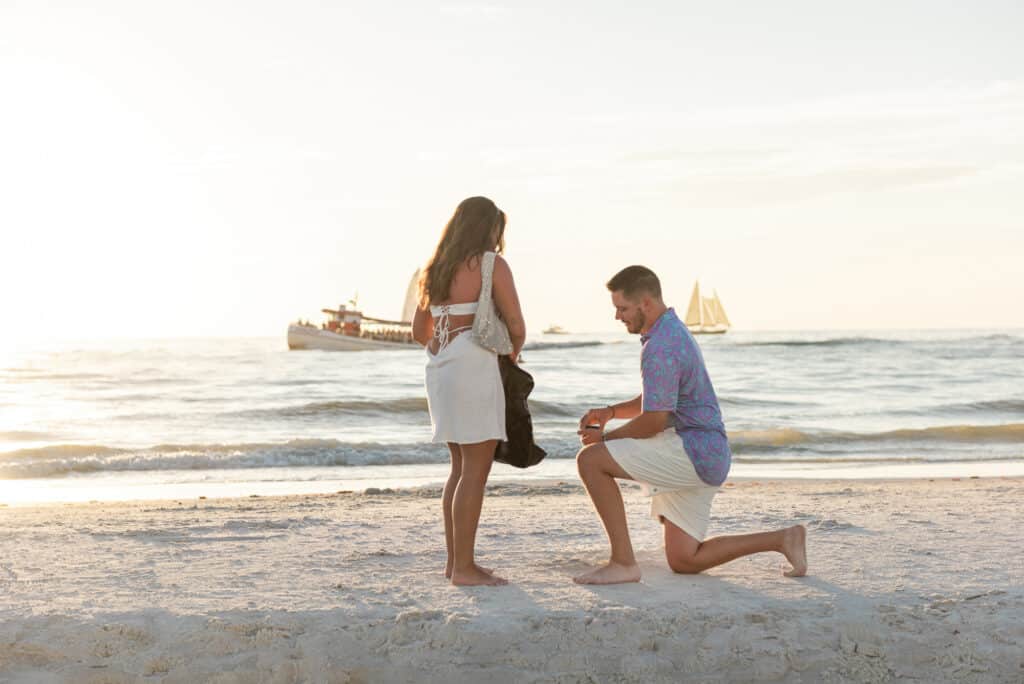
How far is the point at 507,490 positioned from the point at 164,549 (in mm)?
3954

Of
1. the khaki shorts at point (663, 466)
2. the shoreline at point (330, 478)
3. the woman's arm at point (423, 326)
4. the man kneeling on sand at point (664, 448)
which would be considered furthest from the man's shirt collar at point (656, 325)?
the shoreline at point (330, 478)

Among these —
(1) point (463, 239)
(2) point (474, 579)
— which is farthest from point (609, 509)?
(1) point (463, 239)

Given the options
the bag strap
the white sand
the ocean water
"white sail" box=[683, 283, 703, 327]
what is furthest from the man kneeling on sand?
"white sail" box=[683, 283, 703, 327]

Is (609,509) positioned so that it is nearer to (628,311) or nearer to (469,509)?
(469,509)

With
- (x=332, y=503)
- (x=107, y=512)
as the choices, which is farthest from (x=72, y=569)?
(x=332, y=503)

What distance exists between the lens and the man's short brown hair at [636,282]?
13.9 ft

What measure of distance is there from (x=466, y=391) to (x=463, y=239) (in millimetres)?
626

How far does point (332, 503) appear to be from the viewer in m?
7.97

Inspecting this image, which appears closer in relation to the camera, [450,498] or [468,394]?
[468,394]

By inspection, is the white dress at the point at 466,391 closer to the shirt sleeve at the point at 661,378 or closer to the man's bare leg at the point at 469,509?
the man's bare leg at the point at 469,509

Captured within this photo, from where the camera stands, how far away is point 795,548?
4434 mm

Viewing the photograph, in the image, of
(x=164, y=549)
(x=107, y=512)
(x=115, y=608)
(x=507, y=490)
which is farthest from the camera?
(x=507, y=490)

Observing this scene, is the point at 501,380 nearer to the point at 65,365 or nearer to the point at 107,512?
the point at 107,512

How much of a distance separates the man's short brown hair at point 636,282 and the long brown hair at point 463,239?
1.78ft
